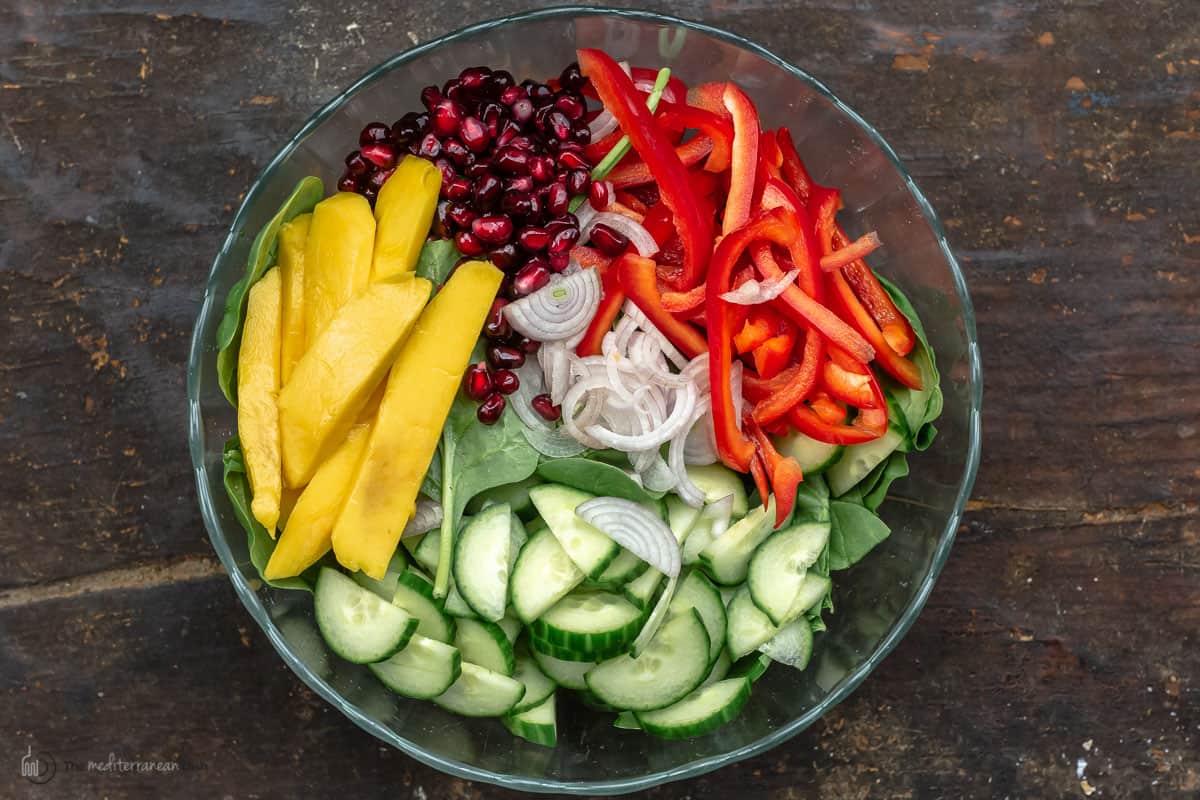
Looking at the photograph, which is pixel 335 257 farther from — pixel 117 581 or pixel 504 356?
pixel 117 581

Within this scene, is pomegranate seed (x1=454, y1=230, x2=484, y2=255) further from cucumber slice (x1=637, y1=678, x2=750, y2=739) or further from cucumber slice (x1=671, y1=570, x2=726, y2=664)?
cucumber slice (x1=637, y1=678, x2=750, y2=739)

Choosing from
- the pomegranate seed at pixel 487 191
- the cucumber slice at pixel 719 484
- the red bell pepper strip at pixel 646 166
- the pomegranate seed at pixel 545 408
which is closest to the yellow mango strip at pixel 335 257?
the pomegranate seed at pixel 487 191

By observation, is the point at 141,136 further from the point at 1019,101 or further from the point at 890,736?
the point at 890,736

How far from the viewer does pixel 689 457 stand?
83.4 inches

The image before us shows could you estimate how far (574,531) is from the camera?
2.01 metres

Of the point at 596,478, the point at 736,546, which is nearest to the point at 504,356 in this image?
the point at 596,478

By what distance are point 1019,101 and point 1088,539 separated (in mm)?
1140

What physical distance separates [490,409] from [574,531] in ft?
0.99

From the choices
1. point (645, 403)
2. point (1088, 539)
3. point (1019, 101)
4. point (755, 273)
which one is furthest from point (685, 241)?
point (1088, 539)

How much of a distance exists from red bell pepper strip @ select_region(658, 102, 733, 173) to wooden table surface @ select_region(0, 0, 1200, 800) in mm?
542

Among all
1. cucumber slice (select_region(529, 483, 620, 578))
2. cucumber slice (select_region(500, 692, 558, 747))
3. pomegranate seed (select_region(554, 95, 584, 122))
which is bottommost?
cucumber slice (select_region(500, 692, 558, 747))

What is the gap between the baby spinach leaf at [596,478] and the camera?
2.01 m

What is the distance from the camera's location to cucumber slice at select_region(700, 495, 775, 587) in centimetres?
210

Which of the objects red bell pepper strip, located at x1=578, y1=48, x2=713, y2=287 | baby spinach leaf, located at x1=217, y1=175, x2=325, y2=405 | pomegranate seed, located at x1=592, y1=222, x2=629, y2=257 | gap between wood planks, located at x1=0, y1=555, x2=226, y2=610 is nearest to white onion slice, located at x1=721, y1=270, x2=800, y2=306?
red bell pepper strip, located at x1=578, y1=48, x2=713, y2=287
